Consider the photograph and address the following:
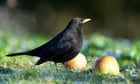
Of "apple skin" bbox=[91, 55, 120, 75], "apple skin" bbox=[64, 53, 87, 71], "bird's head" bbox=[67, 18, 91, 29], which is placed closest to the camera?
"apple skin" bbox=[91, 55, 120, 75]

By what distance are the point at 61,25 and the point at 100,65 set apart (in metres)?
12.8

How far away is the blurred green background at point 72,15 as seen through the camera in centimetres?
2180

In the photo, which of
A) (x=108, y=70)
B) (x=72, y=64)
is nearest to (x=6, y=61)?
(x=72, y=64)

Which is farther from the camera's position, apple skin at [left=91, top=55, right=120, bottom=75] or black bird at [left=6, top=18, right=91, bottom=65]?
black bird at [left=6, top=18, right=91, bottom=65]

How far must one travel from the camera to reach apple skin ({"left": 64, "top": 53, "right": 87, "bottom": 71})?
977 cm

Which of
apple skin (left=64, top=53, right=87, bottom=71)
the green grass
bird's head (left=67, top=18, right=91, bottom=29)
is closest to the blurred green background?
the green grass

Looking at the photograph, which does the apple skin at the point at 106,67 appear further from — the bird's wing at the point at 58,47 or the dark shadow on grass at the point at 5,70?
the dark shadow on grass at the point at 5,70

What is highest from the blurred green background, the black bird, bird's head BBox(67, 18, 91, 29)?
the blurred green background

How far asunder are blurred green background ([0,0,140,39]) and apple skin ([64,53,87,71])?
37.6ft

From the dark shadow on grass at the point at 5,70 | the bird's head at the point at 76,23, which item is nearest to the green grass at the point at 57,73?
the dark shadow on grass at the point at 5,70

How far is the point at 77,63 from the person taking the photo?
32.1 ft

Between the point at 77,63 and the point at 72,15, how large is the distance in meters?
12.5

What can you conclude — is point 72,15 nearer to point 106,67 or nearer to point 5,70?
point 5,70

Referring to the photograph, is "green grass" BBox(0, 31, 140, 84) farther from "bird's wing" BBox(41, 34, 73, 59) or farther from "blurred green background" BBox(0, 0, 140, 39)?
"blurred green background" BBox(0, 0, 140, 39)
